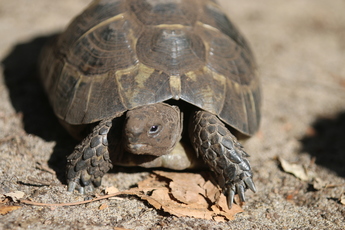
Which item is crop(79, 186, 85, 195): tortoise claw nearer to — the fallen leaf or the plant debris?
the plant debris

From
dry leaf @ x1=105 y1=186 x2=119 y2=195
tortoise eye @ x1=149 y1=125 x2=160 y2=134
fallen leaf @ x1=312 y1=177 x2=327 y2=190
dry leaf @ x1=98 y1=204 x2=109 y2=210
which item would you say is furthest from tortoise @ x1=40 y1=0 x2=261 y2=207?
fallen leaf @ x1=312 y1=177 x2=327 y2=190

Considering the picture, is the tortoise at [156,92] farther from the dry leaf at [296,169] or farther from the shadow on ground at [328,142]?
the shadow on ground at [328,142]

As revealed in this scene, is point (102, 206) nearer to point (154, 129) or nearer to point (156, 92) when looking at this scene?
point (154, 129)

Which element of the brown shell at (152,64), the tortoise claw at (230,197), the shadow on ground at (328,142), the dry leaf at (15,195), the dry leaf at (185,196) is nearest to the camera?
the dry leaf at (15,195)

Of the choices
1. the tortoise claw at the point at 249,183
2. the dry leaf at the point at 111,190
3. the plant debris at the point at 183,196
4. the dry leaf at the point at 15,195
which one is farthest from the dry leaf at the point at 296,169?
the dry leaf at the point at 15,195

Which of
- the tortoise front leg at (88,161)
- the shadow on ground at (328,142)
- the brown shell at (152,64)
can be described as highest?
the brown shell at (152,64)

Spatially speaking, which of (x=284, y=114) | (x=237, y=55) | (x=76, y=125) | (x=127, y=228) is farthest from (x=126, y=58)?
(x=284, y=114)
